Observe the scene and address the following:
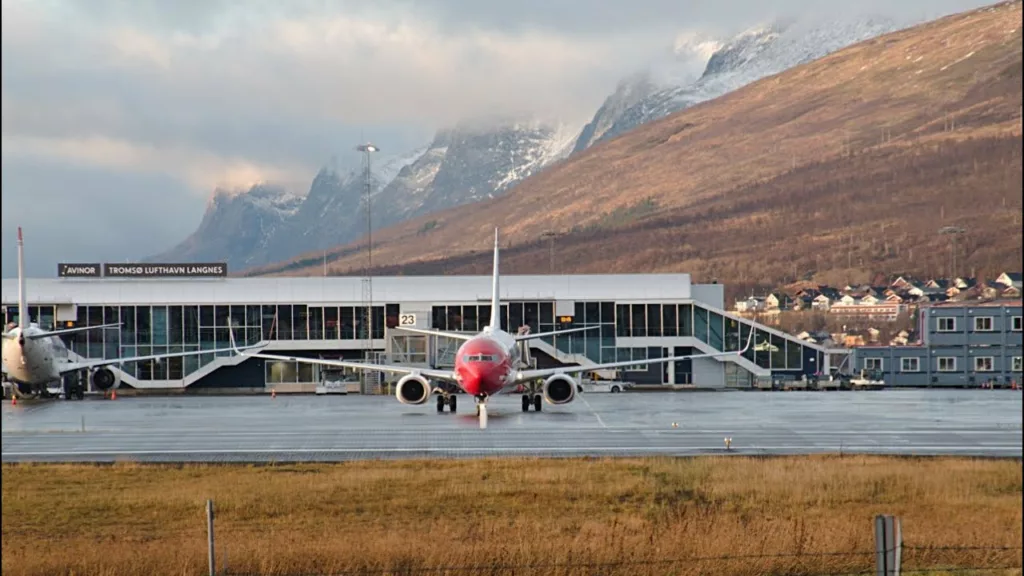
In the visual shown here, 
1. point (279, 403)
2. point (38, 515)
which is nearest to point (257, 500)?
point (38, 515)

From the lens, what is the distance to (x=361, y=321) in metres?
124

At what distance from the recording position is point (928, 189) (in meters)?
141

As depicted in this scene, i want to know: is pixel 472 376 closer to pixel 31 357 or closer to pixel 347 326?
pixel 31 357

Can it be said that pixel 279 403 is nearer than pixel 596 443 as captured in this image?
No

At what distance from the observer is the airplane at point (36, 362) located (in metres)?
90.5

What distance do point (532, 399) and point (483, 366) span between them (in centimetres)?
1212

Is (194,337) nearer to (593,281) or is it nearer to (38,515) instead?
(593,281)

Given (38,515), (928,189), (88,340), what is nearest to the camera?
(38,515)

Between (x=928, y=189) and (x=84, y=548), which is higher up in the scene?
(x=928, y=189)

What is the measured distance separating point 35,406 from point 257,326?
34.2 meters

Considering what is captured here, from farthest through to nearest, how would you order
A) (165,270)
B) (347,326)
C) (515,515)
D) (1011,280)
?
(165,270) < (347,326) < (515,515) < (1011,280)

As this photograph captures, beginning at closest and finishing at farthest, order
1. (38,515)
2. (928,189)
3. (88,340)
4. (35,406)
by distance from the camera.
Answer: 1. (38,515)
2. (35,406)
3. (88,340)
4. (928,189)

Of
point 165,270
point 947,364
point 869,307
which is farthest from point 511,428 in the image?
point 869,307

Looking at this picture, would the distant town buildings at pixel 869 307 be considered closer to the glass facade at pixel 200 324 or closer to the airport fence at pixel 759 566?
the airport fence at pixel 759 566
